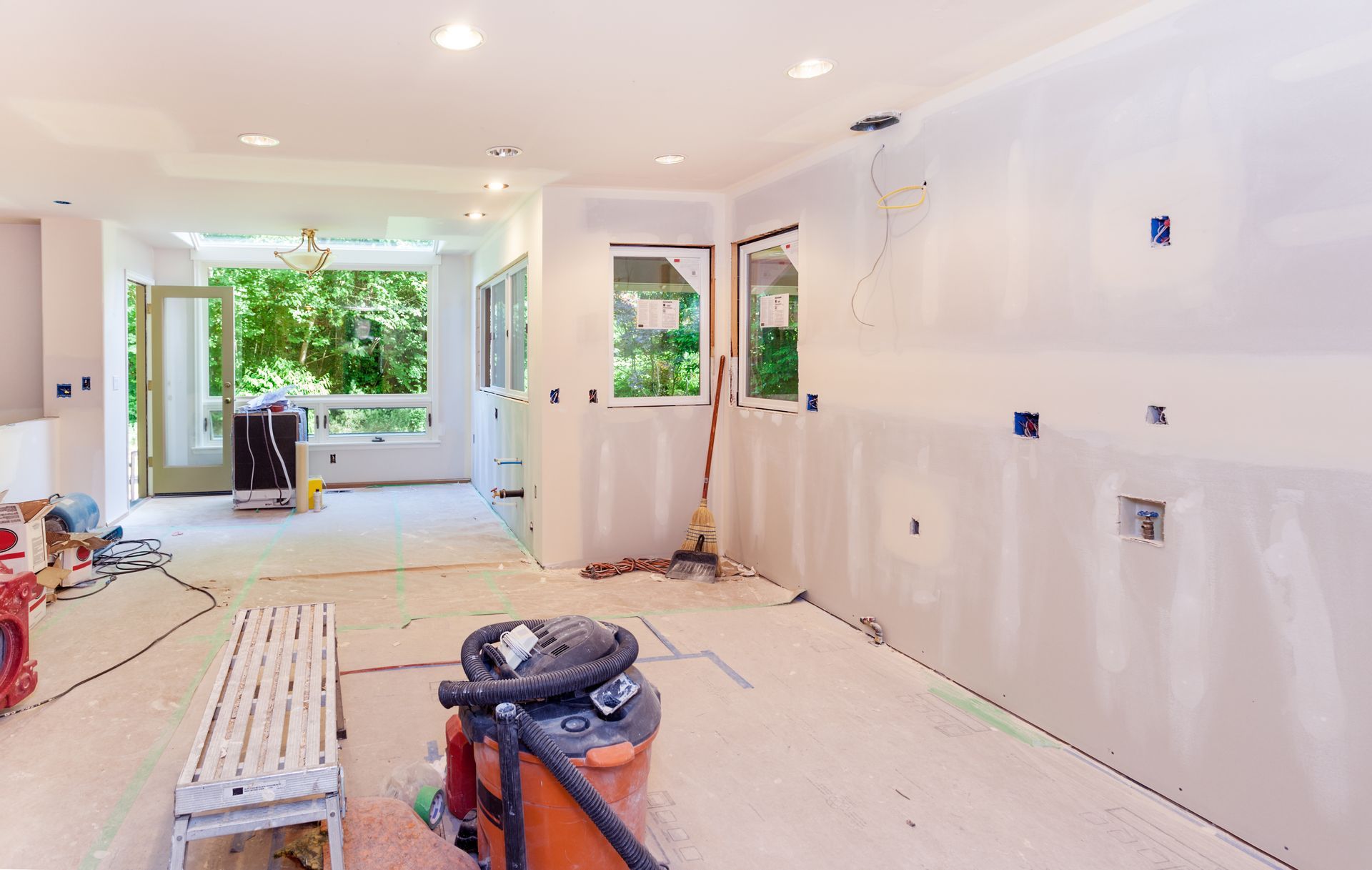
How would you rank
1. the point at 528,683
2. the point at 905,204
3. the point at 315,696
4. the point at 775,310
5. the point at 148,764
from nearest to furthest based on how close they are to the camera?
the point at 528,683 → the point at 315,696 → the point at 148,764 → the point at 905,204 → the point at 775,310

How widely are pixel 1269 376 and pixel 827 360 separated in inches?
91.8

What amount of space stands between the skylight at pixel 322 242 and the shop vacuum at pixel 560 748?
6.62 m

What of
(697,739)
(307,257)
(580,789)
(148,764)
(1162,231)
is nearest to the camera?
(580,789)

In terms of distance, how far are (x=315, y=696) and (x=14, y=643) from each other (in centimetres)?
176

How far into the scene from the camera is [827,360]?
14.6 feet

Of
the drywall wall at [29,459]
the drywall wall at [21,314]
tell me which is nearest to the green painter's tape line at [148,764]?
the drywall wall at [29,459]

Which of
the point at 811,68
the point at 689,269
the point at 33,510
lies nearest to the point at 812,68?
the point at 811,68

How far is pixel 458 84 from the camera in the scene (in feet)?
11.1

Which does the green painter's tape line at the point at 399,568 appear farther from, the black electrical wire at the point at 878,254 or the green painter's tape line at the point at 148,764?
the black electrical wire at the point at 878,254

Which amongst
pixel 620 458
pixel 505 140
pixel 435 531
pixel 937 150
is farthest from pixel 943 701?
pixel 435 531

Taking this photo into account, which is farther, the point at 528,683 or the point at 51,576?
the point at 51,576

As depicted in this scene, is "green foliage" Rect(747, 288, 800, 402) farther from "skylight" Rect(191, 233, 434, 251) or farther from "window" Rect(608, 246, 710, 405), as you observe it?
"skylight" Rect(191, 233, 434, 251)

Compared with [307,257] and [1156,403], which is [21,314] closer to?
[307,257]

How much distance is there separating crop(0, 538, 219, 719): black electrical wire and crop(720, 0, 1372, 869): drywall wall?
340cm
